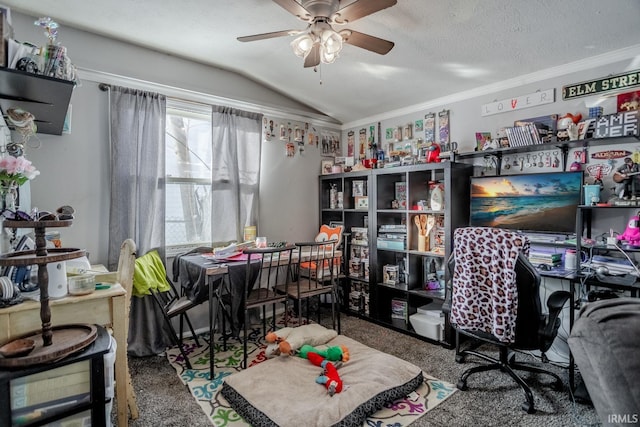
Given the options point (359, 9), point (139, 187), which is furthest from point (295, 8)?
point (139, 187)

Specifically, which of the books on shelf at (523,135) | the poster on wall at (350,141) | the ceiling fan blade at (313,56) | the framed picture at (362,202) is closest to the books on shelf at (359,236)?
the framed picture at (362,202)

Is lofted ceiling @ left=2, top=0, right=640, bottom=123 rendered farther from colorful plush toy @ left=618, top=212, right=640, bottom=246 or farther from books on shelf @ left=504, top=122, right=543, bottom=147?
colorful plush toy @ left=618, top=212, right=640, bottom=246

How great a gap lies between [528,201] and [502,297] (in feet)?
3.70

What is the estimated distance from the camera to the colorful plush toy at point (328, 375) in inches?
81.7

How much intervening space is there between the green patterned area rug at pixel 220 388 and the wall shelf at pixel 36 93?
2.00m

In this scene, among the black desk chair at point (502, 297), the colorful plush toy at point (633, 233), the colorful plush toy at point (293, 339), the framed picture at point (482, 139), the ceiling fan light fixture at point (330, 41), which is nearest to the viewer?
the ceiling fan light fixture at point (330, 41)

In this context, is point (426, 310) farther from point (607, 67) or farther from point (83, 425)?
point (83, 425)

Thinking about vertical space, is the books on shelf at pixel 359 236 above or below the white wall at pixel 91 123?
below

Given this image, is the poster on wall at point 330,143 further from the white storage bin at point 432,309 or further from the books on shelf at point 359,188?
the white storage bin at point 432,309

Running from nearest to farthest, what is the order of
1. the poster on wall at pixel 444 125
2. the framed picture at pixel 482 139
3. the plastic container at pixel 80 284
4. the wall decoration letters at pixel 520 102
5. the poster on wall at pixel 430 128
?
the plastic container at pixel 80 284 → the wall decoration letters at pixel 520 102 → the framed picture at pixel 482 139 → the poster on wall at pixel 444 125 → the poster on wall at pixel 430 128

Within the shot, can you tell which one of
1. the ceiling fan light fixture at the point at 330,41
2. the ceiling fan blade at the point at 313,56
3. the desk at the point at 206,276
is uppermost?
the ceiling fan blade at the point at 313,56

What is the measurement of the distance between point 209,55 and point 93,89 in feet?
3.36

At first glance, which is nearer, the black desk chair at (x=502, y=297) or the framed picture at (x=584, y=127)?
the black desk chair at (x=502, y=297)

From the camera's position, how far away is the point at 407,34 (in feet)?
7.94
